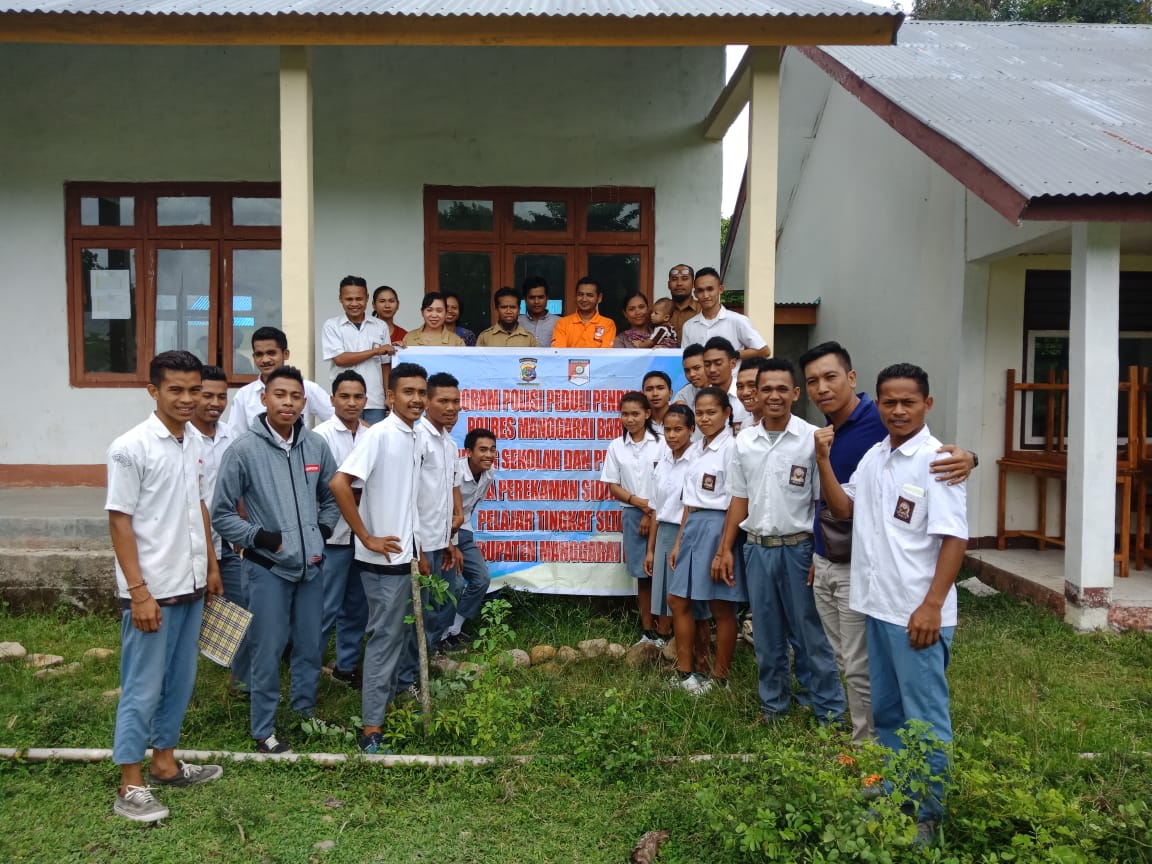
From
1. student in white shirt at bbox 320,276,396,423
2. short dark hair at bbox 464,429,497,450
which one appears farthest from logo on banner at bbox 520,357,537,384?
student in white shirt at bbox 320,276,396,423

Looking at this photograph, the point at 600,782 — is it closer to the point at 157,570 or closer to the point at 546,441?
the point at 157,570

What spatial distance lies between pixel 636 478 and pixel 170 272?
4948mm

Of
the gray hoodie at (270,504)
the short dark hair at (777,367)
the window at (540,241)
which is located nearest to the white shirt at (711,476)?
the short dark hair at (777,367)

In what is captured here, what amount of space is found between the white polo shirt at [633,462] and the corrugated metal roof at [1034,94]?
2.66m

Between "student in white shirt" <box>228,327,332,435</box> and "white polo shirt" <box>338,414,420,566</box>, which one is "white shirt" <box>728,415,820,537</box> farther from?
"student in white shirt" <box>228,327,332,435</box>

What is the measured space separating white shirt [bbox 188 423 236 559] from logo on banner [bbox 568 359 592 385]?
2179 mm

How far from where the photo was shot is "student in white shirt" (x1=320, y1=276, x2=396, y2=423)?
573 centimetres

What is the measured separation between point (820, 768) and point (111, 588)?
16.2 feet

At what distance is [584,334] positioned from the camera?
20.2ft

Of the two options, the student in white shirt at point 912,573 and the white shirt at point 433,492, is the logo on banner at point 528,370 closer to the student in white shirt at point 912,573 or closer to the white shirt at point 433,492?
the white shirt at point 433,492

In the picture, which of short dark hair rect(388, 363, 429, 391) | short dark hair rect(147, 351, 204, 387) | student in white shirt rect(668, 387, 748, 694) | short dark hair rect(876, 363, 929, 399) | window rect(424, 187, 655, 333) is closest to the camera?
short dark hair rect(876, 363, 929, 399)

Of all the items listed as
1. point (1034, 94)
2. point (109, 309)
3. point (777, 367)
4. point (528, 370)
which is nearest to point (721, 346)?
point (777, 367)

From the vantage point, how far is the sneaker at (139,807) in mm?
3232

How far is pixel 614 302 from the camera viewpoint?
7.63m
